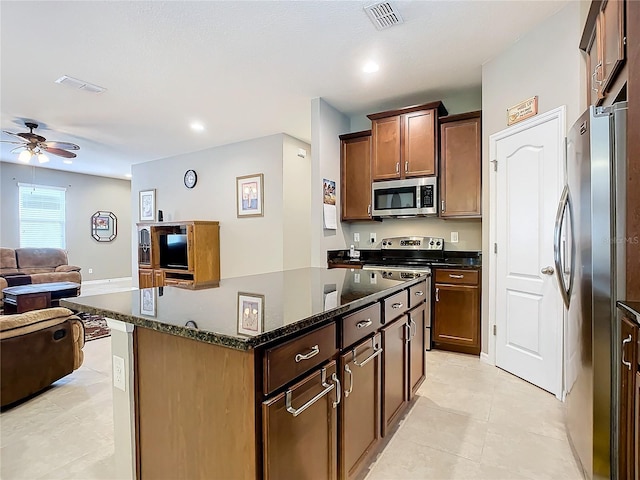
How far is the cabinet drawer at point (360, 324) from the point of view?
4.59ft

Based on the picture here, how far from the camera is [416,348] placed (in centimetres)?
228

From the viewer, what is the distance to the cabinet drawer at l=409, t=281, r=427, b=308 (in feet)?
7.03

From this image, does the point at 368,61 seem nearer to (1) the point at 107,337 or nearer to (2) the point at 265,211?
(2) the point at 265,211

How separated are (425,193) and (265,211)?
8.43 feet

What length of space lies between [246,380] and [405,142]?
11.2ft

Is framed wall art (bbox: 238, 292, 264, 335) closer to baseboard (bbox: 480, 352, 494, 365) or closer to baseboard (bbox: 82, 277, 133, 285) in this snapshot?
baseboard (bbox: 480, 352, 494, 365)

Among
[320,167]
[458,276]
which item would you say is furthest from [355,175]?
[458,276]

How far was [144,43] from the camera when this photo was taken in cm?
275

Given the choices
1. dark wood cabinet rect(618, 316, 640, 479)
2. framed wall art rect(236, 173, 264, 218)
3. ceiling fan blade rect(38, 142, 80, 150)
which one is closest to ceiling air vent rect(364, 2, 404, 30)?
dark wood cabinet rect(618, 316, 640, 479)

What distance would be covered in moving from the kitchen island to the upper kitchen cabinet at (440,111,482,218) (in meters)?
2.26

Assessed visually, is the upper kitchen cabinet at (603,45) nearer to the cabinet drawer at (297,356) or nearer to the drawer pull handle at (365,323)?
the drawer pull handle at (365,323)

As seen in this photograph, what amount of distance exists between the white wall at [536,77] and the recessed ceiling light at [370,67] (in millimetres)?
1007

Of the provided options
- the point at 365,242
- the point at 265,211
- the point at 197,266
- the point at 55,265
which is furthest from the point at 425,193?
the point at 55,265

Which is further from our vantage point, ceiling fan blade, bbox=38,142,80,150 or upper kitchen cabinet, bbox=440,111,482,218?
ceiling fan blade, bbox=38,142,80,150
